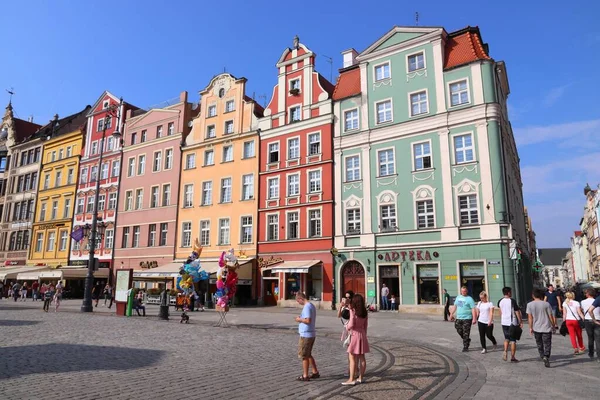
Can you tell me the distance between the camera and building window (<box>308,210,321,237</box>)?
31.8 m

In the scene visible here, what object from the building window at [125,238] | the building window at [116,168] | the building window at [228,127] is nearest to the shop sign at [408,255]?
the building window at [228,127]

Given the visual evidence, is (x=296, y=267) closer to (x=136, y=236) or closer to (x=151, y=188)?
(x=151, y=188)

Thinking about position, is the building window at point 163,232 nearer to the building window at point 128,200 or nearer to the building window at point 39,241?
the building window at point 128,200

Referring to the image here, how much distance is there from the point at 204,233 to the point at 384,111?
59.6ft

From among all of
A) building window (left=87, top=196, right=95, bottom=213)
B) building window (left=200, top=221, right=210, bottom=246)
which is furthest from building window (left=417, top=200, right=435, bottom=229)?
building window (left=87, top=196, right=95, bottom=213)

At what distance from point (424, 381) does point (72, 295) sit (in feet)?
141

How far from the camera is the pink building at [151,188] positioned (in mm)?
39625

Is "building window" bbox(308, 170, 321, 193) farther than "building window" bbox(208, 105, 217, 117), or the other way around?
"building window" bbox(208, 105, 217, 117)

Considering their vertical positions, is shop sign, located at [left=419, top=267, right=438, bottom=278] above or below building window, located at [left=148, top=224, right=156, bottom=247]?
below

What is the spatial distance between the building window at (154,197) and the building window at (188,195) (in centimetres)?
315

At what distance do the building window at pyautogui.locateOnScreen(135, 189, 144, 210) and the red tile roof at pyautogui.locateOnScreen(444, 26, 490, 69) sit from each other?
29260 millimetres

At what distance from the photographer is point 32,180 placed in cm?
5184

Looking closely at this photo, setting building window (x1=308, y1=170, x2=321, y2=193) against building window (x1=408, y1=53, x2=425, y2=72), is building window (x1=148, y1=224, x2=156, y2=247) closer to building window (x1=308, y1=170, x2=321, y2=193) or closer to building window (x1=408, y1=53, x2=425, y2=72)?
building window (x1=308, y1=170, x2=321, y2=193)

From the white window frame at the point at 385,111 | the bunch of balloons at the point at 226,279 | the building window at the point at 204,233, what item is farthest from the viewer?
the building window at the point at 204,233
